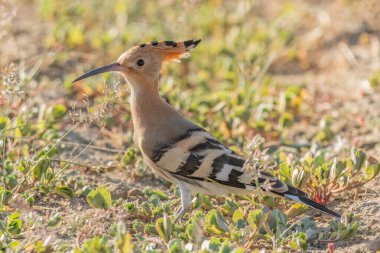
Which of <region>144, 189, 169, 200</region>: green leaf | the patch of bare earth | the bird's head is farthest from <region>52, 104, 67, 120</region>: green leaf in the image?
the patch of bare earth

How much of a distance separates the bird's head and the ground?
0.18 meters

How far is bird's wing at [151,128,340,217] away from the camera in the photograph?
13.0 ft

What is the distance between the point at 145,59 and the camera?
14.9 ft

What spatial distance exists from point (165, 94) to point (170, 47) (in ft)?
3.93

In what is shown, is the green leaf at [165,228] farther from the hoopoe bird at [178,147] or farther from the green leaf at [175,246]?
the hoopoe bird at [178,147]

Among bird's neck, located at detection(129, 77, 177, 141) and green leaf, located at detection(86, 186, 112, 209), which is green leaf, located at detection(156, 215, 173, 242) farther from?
bird's neck, located at detection(129, 77, 177, 141)

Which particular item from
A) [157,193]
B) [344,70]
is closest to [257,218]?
[157,193]

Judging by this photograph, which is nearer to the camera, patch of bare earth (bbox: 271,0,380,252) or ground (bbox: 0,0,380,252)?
ground (bbox: 0,0,380,252)

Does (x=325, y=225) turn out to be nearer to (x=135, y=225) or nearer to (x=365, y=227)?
(x=365, y=227)

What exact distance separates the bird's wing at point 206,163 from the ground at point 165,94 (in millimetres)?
210

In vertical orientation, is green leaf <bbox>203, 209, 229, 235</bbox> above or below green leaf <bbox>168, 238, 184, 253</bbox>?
below

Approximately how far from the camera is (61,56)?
6.65m

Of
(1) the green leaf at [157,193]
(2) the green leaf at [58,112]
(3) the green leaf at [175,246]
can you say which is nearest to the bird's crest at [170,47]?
(1) the green leaf at [157,193]

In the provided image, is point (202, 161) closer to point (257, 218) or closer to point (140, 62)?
point (257, 218)
